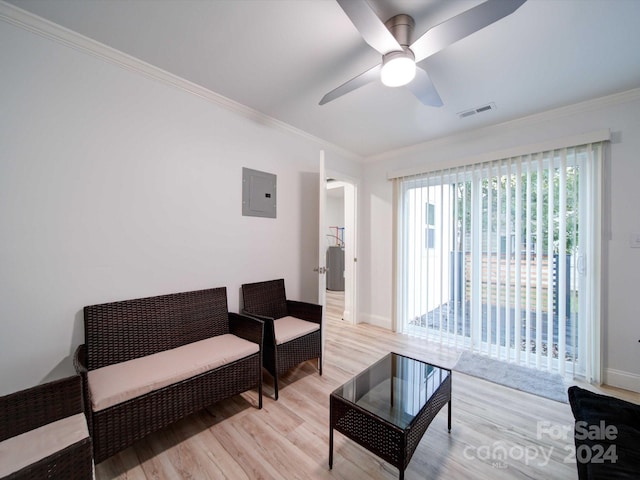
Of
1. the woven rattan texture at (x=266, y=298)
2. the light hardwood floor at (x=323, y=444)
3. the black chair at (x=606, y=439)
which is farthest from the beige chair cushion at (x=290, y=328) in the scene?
the black chair at (x=606, y=439)

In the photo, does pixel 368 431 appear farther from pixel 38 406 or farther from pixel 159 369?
pixel 38 406

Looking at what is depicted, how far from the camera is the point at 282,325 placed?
233 cm

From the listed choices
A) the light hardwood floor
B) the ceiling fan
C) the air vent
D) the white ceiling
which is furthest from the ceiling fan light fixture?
the light hardwood floor

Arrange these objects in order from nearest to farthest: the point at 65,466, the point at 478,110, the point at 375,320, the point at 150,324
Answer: the point at 65,466 < the point at 150,324 < the point at 478,110 < the point at 375,320

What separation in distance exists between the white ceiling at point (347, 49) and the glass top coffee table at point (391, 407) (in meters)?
2.11

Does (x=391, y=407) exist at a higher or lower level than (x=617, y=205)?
lower

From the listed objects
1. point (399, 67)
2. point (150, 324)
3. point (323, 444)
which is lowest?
point (323, 444)

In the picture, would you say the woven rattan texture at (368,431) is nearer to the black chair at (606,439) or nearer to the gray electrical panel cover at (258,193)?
the black chair at (606,439)

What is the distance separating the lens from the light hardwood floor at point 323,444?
137 centimetres

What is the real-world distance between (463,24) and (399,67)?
33 centimetres

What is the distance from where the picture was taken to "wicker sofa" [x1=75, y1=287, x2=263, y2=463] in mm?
1302

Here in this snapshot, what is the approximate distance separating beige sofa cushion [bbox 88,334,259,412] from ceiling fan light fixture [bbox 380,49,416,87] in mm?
2016

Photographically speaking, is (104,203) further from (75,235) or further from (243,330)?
(243,330)

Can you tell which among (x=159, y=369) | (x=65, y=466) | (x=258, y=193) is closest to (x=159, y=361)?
(x=159, y=369)
